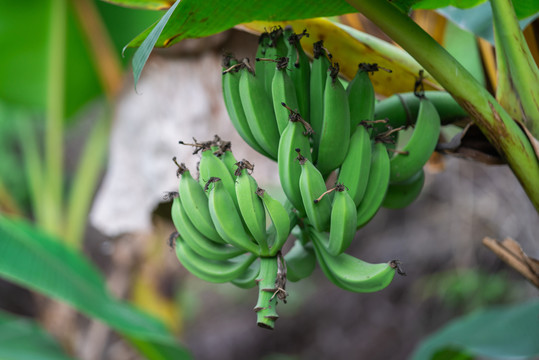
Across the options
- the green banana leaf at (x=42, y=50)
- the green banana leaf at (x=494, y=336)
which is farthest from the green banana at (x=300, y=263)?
the green banana leaf at (x=42, y=50)

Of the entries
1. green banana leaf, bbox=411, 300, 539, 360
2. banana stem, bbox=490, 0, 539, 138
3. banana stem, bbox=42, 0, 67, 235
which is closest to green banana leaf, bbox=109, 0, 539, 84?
banana stem, bbox=490, 0, 539, 138

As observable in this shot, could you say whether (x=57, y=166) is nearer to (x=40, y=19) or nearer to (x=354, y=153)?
(x=40, y=19)

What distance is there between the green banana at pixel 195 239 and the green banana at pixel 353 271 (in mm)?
108

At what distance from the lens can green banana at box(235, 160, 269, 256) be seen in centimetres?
58

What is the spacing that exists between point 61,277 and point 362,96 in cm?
97

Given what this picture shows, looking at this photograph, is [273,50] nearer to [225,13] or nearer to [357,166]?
[225,13]

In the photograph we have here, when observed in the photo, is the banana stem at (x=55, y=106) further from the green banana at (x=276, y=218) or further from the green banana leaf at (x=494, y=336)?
the green banana at (x=276, y=218)

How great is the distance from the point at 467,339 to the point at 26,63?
2145mm

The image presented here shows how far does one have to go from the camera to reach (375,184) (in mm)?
623

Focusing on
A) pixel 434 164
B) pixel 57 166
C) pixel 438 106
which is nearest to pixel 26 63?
pixel 57 166

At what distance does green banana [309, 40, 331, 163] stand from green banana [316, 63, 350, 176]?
0.03m

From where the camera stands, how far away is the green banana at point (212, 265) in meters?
0.64

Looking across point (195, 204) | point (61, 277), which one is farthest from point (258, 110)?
point (61, 277)

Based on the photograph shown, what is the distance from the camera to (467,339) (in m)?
1.25
